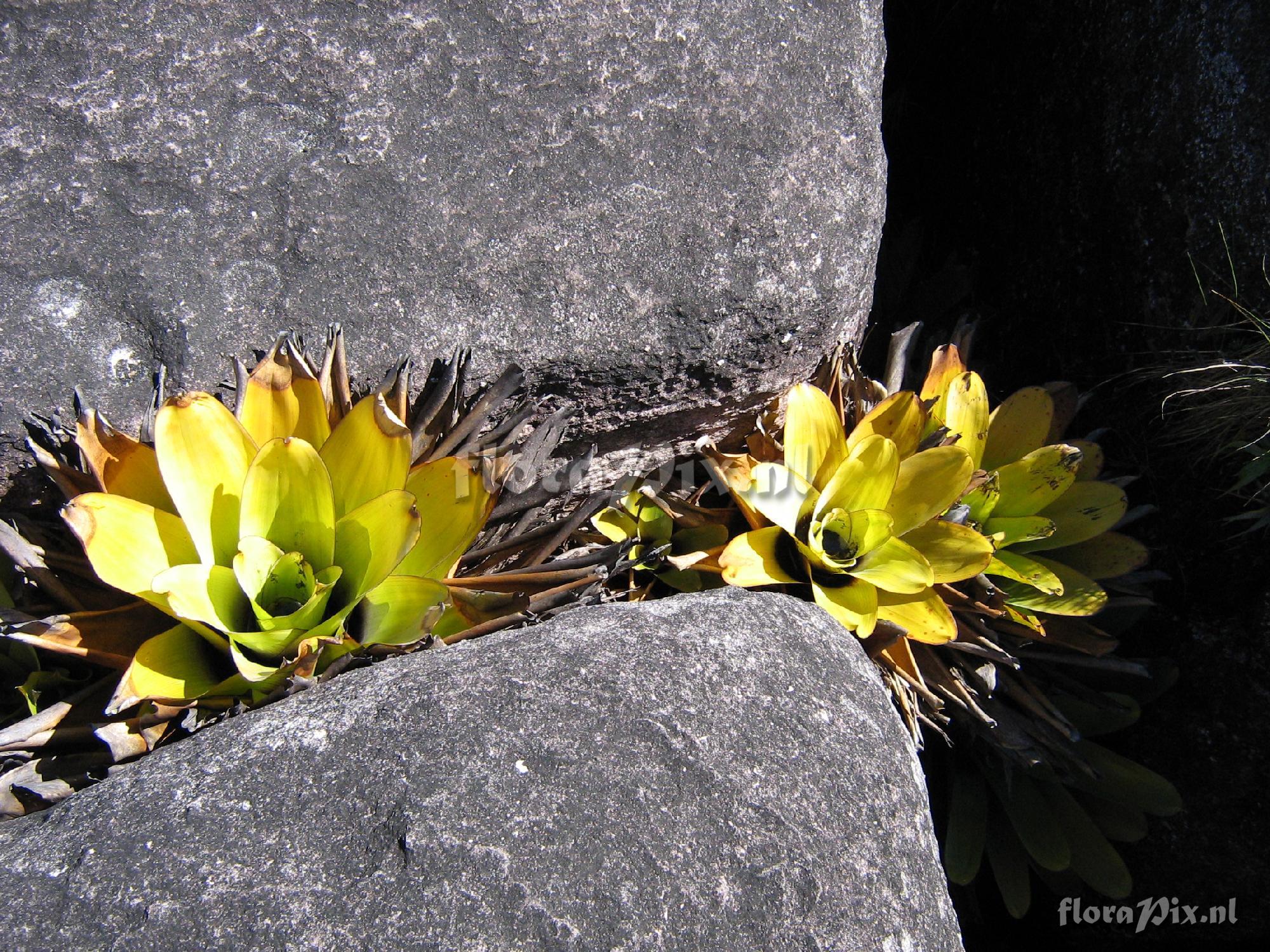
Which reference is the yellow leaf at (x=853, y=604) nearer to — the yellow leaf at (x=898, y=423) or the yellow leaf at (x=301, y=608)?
the yellow leaf at (x=898, y=423)

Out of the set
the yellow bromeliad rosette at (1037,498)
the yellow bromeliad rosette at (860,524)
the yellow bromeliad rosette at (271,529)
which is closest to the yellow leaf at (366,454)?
the yellow bromeliad rosette at (271,529)

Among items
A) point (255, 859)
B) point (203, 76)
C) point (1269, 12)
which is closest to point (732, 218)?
point (203, 76)

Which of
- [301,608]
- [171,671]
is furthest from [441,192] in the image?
[171,671]

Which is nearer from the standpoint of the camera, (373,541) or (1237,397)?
(373,541)

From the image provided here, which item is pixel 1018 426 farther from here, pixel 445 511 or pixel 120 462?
pixel 120 462

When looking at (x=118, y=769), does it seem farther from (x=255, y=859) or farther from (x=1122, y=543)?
(x=1122, y=543)

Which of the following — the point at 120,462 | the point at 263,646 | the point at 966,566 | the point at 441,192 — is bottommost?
the point at 966,566
